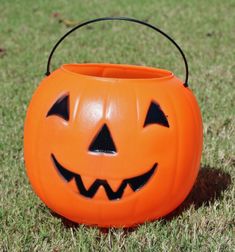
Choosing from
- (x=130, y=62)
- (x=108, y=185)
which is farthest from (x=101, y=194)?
(x=130, y=62)

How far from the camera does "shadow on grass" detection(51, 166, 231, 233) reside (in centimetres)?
308

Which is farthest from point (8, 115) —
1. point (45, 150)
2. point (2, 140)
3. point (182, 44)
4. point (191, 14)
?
point (191, 14)

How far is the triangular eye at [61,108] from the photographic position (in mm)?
2697

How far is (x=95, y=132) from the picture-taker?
8.59 feet

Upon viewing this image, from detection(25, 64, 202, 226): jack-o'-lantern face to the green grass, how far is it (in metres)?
0.15

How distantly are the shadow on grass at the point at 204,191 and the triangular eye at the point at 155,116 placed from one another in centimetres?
58

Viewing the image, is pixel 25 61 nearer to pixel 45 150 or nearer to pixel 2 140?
pixel 2 140

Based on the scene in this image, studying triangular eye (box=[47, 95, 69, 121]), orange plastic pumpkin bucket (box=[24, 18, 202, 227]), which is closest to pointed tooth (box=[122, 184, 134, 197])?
orange plastic pumpkin bucket (box=[24, 18, 202, 227])

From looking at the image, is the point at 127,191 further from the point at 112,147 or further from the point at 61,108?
the point at 61,108

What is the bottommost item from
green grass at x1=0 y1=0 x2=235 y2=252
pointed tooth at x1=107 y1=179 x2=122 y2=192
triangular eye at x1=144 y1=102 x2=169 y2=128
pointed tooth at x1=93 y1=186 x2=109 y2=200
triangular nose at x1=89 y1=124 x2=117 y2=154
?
green grass at x1=0 y1=0 x2=235 y2=252

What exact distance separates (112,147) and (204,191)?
100 centimetres

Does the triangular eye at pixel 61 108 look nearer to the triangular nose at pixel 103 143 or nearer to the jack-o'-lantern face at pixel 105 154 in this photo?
the jack-o'-lantern face at pixel 105 154

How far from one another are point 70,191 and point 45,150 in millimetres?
228

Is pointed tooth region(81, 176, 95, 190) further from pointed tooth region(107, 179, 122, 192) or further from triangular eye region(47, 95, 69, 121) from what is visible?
→ triangular eye region(47, 95, 69, 121)
